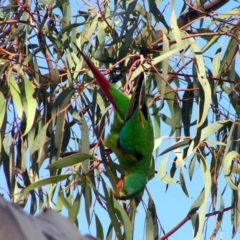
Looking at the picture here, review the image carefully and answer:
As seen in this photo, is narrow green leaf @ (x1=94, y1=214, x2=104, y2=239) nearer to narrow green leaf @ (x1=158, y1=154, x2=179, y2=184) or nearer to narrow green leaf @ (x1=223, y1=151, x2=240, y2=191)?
narrow green leaf @ (x1=158, y1=154, x2=179, y2=184)

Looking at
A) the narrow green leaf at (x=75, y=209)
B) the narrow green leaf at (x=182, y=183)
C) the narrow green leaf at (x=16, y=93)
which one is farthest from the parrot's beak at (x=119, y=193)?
the narrow green leaf at (x=16, y=93)

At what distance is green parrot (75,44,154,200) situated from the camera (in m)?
2.08

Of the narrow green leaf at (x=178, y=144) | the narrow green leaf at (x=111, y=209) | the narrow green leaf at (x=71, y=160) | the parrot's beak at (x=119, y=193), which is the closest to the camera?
the narrow green leaf at (x=71, y=160)

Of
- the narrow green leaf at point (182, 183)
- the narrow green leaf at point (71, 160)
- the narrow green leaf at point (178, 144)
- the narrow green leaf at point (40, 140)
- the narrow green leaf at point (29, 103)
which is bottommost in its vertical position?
the narrow green leaf at point (182, 183)

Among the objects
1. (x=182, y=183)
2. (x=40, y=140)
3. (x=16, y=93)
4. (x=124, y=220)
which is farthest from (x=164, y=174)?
(x=16, y=93)

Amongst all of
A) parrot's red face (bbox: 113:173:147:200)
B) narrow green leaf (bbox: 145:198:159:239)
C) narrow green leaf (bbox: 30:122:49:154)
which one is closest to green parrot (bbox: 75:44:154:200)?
parrot's red face (bbox: 113:173:147:200)

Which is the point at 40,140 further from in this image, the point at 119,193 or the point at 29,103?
the point at 119,193

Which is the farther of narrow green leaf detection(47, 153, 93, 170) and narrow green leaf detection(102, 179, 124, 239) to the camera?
narrow green leaf detection(102, 179, 124, 239)

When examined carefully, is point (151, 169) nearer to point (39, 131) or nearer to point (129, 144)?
point (129, 144)

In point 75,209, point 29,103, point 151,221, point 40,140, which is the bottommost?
point 151,221

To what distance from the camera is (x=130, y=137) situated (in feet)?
7.31

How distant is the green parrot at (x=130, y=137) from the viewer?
6.84 ft

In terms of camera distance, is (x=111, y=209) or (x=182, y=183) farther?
(x=182, y=183)

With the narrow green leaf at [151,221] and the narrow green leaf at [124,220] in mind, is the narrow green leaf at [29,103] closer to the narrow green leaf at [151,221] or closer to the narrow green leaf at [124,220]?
the narrow green leaf at [124,220]
